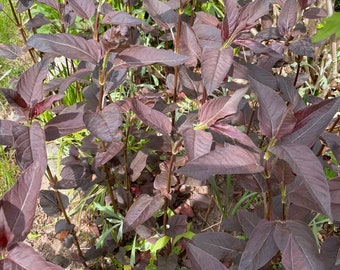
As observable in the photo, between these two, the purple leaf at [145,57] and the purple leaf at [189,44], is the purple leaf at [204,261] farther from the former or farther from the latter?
the purple leaf at [189,44]

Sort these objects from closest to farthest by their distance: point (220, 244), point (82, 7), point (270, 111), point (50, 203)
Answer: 1. point (270, 111)
2. point (220, 244)
3. point (82, 7)
4. point (50, 203)

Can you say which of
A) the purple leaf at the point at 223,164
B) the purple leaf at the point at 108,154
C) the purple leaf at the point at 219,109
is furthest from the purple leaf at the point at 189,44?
the purple leaf at the point at 223,164

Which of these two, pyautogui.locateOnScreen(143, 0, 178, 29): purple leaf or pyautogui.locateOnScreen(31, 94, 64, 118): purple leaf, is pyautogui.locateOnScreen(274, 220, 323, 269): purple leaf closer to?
pyautogui.locateOnScreen(31, 94, 64, 118): purple leaf

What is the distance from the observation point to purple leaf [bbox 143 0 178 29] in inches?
64.8

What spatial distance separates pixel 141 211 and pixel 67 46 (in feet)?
2.10

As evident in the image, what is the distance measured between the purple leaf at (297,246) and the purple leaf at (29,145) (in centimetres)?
68

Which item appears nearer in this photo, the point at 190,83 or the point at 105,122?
the point at 105,122

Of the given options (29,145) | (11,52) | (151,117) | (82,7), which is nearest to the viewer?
(29,145)

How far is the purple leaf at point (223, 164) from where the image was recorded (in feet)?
3.53

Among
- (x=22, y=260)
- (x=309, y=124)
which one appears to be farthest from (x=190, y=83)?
(x=22, y=260)

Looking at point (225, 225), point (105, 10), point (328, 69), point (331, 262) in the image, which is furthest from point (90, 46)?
Result: point (328, 69)

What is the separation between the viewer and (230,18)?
1445mm

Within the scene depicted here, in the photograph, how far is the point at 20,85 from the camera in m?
1.36

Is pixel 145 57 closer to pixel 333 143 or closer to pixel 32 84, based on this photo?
pixel 32 84
